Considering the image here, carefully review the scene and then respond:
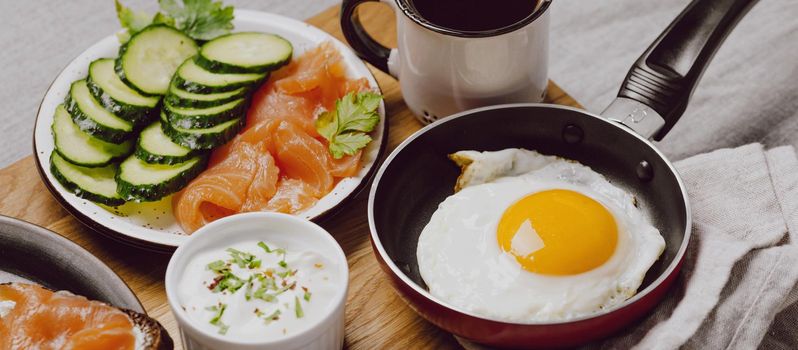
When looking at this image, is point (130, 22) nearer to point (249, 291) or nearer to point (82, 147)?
point (82, 147)

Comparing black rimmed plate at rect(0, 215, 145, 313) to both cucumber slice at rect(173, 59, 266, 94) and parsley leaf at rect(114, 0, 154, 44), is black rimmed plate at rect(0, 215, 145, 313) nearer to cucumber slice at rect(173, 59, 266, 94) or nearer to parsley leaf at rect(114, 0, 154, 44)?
cucumber slice at rect(173, 59, 266, 94)

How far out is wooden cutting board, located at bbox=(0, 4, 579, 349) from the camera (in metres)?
2.45

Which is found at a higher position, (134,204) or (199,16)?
(199,16)

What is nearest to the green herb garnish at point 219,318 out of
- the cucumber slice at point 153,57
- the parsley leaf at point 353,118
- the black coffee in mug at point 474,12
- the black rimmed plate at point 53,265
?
the black rimmed plate at point 53,265

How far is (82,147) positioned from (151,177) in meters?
0.27

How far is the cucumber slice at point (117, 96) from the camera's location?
9.08ft

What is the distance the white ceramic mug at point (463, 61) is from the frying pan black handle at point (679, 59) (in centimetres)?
31

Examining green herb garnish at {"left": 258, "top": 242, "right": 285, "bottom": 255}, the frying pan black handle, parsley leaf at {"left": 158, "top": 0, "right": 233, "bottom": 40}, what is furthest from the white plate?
the frying pan black handle

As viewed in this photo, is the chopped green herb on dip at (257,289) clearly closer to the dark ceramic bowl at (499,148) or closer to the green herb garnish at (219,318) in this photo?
the green herb garnish at (219,318)

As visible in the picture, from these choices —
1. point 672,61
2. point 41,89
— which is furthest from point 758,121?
point 41,89

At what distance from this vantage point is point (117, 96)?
2809 mm

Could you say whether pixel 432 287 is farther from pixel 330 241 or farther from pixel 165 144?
pixel 165 144

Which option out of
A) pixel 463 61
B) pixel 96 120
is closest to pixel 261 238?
pixel 96 120

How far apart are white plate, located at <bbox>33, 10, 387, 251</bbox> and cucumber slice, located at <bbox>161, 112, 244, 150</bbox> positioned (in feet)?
0.62
